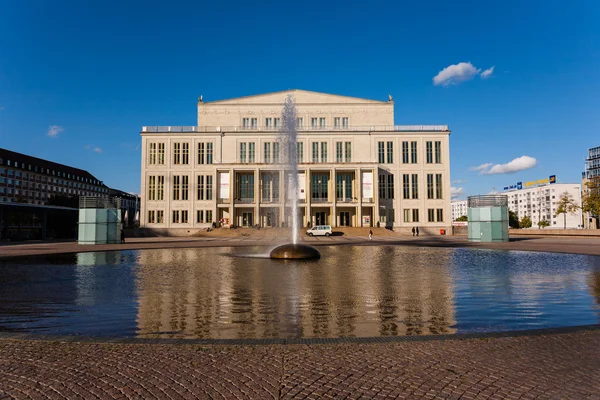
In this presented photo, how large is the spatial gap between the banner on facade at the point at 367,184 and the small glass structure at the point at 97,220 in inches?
1605

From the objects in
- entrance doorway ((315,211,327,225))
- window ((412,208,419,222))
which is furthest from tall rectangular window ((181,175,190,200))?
window ((412,208,419,222))

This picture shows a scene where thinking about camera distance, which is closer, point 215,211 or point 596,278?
point 596,278

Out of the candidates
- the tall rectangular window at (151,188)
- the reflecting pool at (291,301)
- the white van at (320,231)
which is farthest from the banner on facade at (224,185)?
the reflecting pool at (291,301)

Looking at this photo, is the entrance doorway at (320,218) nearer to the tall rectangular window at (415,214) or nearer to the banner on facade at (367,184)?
the banner on facade at (367,184)

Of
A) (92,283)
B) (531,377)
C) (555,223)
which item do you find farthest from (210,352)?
(555,223)

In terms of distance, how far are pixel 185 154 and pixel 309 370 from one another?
235ft

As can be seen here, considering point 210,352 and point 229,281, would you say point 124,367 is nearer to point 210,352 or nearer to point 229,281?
point 210,352

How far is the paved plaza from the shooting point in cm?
399

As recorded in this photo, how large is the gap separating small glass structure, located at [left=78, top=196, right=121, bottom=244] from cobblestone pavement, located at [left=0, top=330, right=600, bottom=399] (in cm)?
3182

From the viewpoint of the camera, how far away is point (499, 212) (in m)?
36.1

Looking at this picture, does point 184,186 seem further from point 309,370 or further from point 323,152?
point 309,370

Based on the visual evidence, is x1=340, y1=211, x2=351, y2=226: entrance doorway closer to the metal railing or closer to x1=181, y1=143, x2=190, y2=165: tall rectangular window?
the metal railing

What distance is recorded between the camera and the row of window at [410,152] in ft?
235

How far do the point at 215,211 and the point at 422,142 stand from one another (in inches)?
1447
